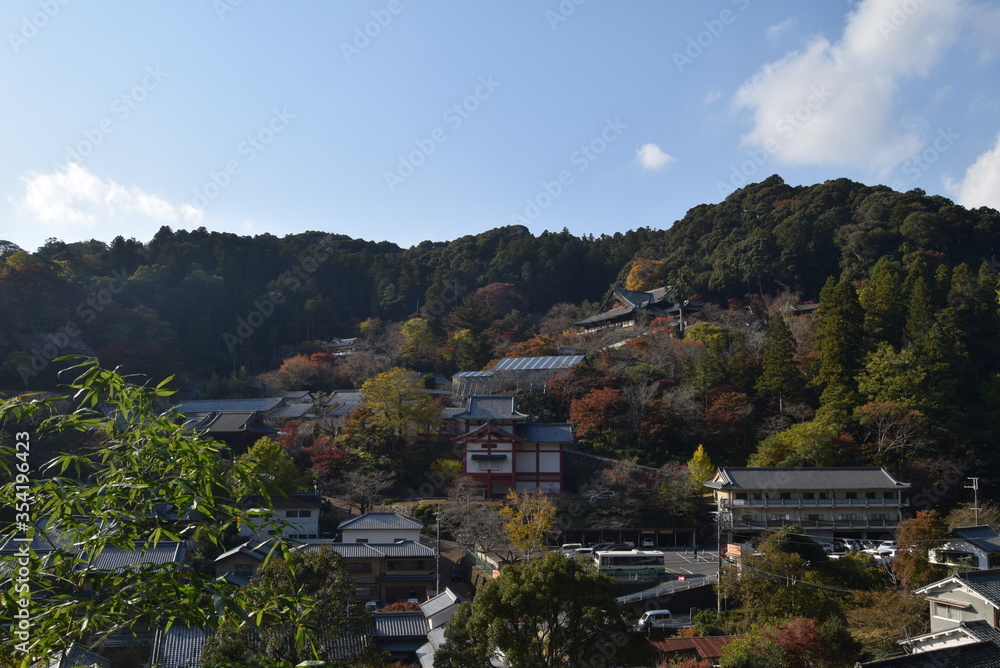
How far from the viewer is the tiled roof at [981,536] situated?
68.2ft

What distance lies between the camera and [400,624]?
17312 mm

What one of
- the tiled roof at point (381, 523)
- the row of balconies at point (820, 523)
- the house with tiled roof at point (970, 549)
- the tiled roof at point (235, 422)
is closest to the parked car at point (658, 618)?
the house with tiled roof at point (970, 549)

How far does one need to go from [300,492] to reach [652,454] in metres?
14.9

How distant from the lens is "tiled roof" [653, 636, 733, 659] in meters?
15.8

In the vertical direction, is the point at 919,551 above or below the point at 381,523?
above

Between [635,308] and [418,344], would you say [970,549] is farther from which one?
[418,344]

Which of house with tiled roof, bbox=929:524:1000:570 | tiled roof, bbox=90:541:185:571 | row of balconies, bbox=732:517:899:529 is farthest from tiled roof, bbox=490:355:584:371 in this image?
tiled roof, bbox=90:541:185:571

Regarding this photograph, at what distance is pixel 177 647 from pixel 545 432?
18.8m

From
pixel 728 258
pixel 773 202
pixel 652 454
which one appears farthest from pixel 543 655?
pixel 773 202

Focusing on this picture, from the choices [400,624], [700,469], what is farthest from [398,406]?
[400,624]

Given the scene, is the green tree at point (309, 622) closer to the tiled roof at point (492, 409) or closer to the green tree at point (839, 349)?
the tiled roof at point (492, 409)

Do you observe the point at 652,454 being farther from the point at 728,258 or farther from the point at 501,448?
the point at 728,258

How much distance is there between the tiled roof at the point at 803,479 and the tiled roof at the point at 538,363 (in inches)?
413

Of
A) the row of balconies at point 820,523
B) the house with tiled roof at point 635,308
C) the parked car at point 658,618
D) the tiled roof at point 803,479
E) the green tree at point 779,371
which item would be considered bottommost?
the parked car at point 658,618
